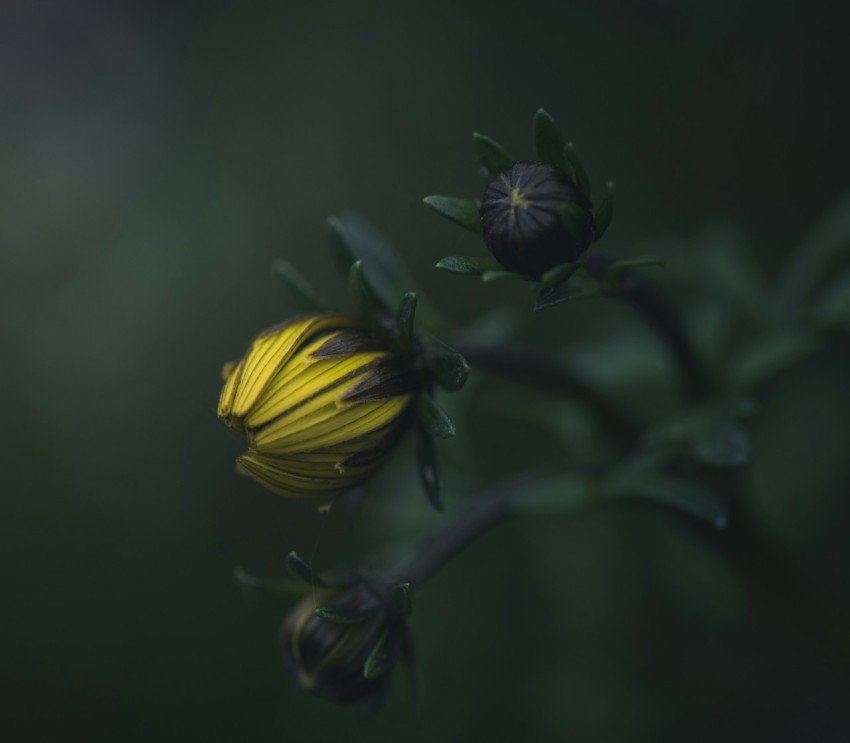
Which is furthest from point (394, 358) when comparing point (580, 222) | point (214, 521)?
point (214, 521)

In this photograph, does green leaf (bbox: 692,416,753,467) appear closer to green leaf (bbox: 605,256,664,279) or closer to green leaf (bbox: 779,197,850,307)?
green leaf (bbox: 605,256,664,279)

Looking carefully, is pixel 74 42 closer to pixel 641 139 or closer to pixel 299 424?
pixel 641 139

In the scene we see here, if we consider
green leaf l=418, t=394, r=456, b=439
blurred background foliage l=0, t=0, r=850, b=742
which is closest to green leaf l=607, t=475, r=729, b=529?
green leaf l=418, t=394, r=456, b=439

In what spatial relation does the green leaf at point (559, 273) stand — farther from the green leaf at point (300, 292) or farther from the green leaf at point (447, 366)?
the green leaf at point (300, 292)

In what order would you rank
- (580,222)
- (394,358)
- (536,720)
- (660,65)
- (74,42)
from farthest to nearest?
(74,42) < (660,65) < (536,720) < (394,358) < (580,222)

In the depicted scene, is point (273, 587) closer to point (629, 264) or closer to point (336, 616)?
point (336, 616)
